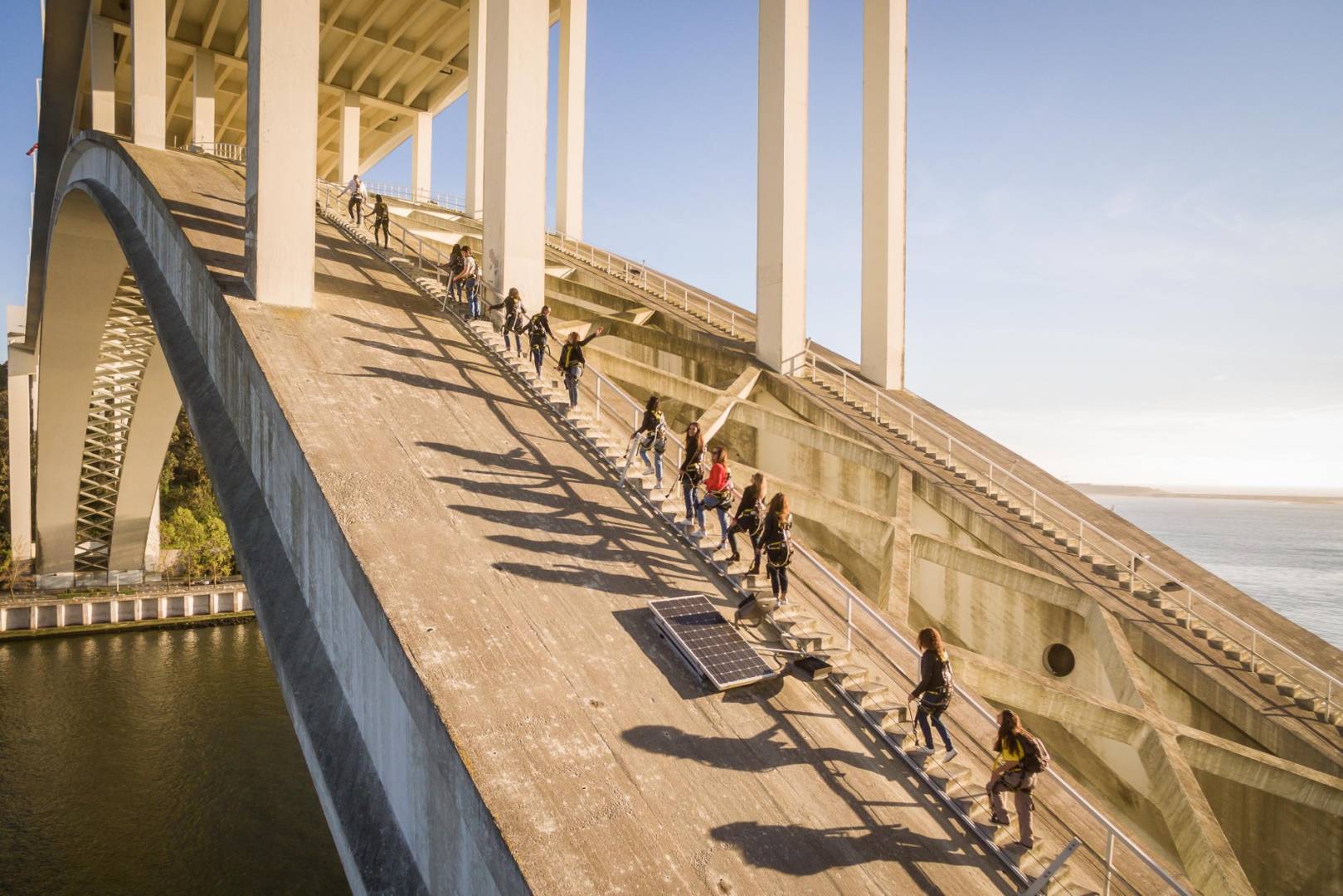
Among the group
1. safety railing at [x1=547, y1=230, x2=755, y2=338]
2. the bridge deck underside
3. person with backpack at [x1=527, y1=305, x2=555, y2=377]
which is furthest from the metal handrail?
safety railing at [x1=547, y1=230, x2=755, y2=338]

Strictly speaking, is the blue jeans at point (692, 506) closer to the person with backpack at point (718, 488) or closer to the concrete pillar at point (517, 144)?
the person with backpack at point (718, 488)

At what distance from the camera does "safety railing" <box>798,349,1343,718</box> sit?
35.9ft

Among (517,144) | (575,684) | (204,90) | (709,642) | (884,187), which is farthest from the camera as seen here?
(204,90)

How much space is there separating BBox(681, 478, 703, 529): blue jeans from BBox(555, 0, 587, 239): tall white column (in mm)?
26899

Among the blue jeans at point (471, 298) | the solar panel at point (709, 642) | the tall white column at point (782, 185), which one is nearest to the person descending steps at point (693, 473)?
the solar panel at point (709, 642)

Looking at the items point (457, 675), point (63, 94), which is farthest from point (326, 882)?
point (63, 94)

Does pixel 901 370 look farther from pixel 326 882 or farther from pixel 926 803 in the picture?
pixel 326 882

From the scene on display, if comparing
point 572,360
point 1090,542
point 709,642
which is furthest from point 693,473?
point 1090,542

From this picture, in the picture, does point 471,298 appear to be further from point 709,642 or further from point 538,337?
point 709,642

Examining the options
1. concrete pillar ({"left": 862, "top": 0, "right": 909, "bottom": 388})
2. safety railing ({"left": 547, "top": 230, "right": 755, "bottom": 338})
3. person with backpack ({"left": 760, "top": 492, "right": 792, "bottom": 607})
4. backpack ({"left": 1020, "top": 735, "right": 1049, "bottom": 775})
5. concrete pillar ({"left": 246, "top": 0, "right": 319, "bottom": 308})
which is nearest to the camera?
backpack ({"left": 1020, "top": 735, "right": 1049, "bottom": 775})

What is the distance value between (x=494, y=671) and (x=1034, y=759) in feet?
14.2

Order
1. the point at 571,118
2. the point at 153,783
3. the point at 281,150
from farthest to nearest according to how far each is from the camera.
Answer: the point at 571,118, the point at 153,783, the point at 281,150

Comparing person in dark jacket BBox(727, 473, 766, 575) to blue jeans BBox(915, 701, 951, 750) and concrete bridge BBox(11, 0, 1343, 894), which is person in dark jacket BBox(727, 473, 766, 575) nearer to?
concrete bridge BBox(11, 0, 1343, 894)

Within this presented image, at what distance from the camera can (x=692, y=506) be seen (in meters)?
9.27
